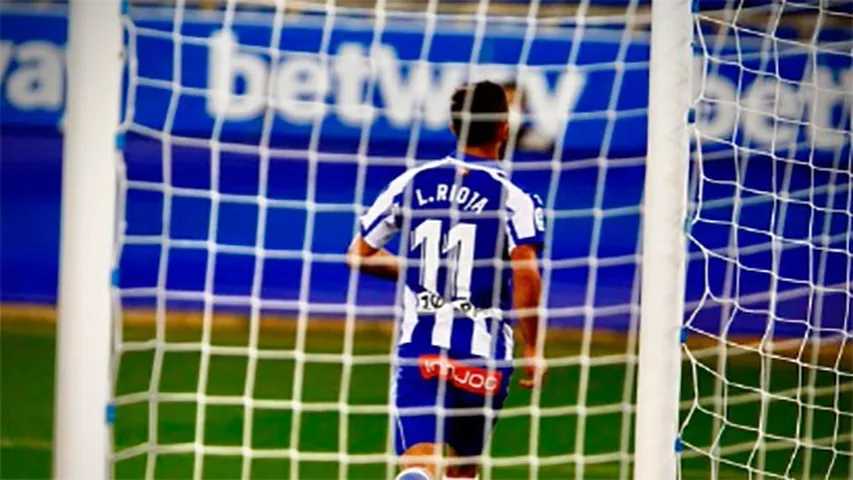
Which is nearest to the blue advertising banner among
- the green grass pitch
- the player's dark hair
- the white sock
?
the green grass pitch

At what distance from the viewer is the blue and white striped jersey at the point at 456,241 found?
6.00 ft

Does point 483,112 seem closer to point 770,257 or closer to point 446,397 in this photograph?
point 446,397

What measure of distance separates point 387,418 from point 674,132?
152 centimetres

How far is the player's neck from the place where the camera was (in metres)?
1.85

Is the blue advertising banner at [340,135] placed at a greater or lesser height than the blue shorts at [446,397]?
greater

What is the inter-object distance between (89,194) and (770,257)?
1879 millimetres

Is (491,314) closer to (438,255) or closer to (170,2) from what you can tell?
(438,255)

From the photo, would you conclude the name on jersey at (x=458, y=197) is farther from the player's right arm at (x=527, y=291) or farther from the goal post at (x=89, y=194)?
the goal post at (x=89, y=194)

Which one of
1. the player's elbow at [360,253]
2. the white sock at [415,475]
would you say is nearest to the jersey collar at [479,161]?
the player's elbow at [360,253]

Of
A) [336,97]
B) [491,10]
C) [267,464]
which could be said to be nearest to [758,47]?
[491,10]

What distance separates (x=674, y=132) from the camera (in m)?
1.32

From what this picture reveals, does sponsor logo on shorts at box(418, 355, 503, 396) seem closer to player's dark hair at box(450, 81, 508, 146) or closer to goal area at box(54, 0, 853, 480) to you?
player's dark hair at box(450, 81, 508, 146)

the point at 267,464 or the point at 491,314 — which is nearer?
the point at 491,314

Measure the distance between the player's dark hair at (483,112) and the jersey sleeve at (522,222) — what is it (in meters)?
0.11
